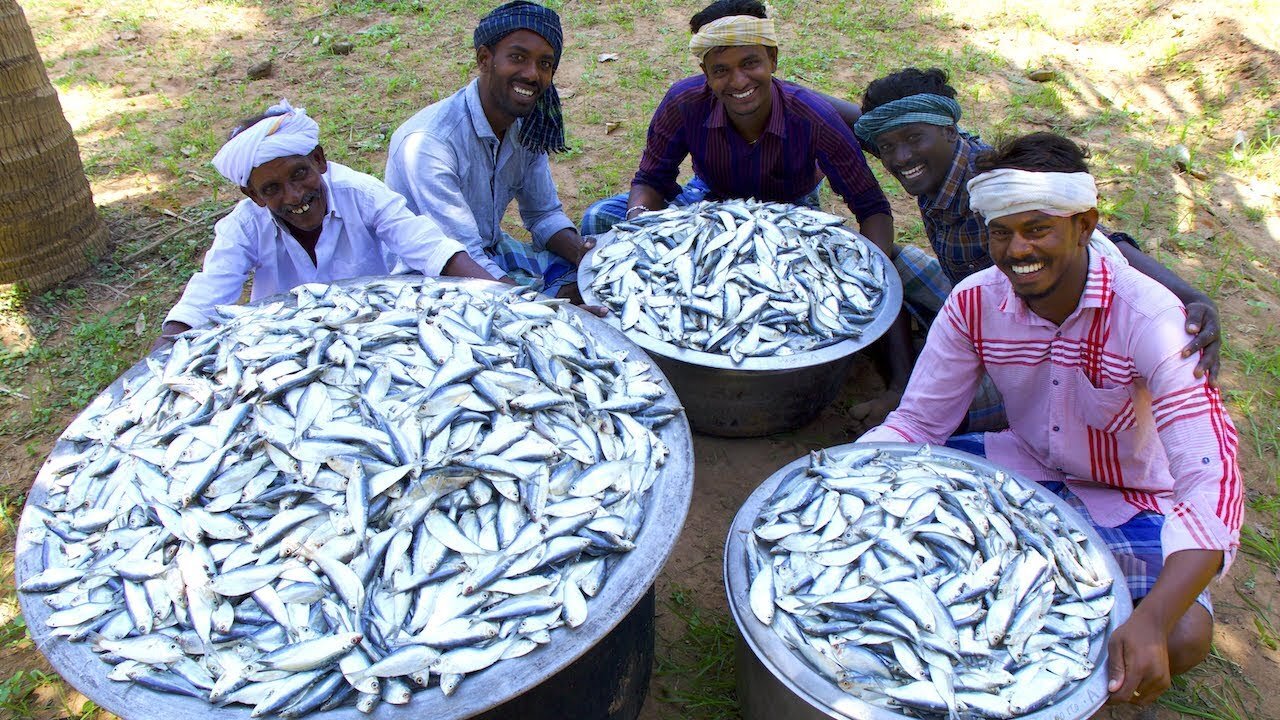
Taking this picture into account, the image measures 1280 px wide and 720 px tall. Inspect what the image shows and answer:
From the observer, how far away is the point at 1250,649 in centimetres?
252

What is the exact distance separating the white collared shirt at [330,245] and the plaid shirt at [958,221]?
188 centimetres

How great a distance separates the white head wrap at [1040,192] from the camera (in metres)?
1.85

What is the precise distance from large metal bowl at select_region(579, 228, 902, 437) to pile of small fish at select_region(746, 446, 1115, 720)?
706 millimetres

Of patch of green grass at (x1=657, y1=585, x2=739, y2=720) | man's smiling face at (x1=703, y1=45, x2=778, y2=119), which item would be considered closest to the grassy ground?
patch of green grass at (x1=657, y1=585, x2=739, y2=720)

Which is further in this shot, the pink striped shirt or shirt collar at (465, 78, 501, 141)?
shirt collar at (465, 78, 501, 141)

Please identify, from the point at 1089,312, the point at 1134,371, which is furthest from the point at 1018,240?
the point at 1134,371

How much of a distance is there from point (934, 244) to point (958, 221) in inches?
9.7

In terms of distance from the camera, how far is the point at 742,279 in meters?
2.96

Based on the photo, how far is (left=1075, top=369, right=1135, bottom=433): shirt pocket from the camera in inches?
83.7

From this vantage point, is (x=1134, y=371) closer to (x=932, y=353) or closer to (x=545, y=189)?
(x=932, y=353)

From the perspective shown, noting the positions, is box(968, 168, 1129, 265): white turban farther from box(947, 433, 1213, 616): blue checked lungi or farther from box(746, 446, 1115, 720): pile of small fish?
box(947, 433, 1213, 616): blue checked lungi

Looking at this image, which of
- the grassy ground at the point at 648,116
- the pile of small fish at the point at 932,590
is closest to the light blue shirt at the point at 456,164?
the grassy ground at the point at 648,116

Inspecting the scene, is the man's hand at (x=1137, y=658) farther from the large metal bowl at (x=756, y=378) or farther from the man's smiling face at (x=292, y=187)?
the man's smiling face at (x=292, y=187)

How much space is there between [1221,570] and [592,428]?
1.60 metres
